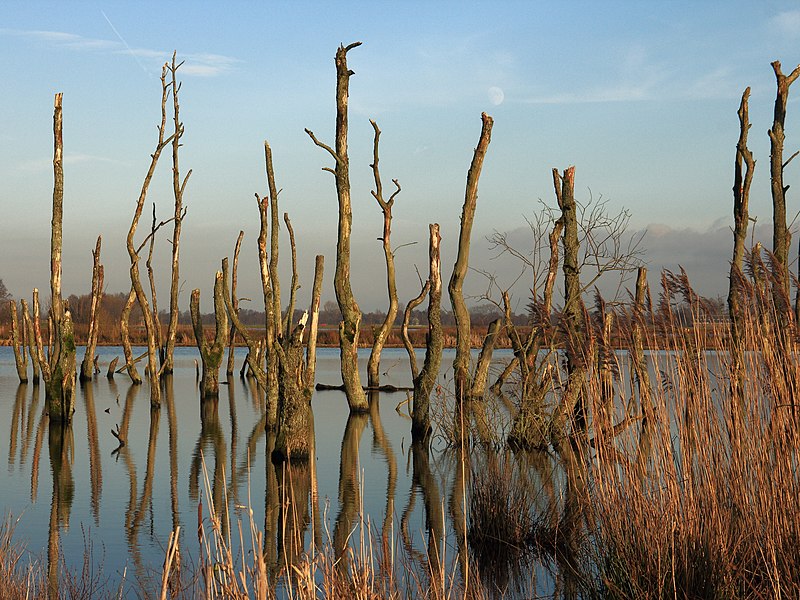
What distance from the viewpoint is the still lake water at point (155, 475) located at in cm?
773

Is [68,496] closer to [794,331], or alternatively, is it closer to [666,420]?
[666,420]

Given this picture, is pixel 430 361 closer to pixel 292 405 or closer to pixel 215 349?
pixel 292 405

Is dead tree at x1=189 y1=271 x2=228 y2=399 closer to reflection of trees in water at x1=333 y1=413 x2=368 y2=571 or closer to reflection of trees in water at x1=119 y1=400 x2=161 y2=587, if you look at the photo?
reflection of trees in water at x1=333 y1=413 x2=368 y2=571

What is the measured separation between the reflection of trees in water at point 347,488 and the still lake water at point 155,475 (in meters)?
0.06

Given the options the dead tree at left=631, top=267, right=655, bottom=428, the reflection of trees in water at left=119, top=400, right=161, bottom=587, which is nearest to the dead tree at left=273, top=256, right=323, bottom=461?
the reflection of trees in water at left=119, top=400, right=161, bottom=587

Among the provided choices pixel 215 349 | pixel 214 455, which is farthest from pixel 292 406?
pixel 215 349

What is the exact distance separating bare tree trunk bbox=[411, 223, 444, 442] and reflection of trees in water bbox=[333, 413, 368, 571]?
3.46 ft

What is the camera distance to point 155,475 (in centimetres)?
1150

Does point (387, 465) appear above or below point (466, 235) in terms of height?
below

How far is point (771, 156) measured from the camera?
1817 cm

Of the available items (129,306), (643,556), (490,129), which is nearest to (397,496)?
(643,556)

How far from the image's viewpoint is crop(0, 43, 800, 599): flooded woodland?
493 centimetres

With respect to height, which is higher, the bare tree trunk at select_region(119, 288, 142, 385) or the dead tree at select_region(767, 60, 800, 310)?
the dead tree at select_region(767, 60, 800, 310)

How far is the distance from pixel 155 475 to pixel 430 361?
4.80m
